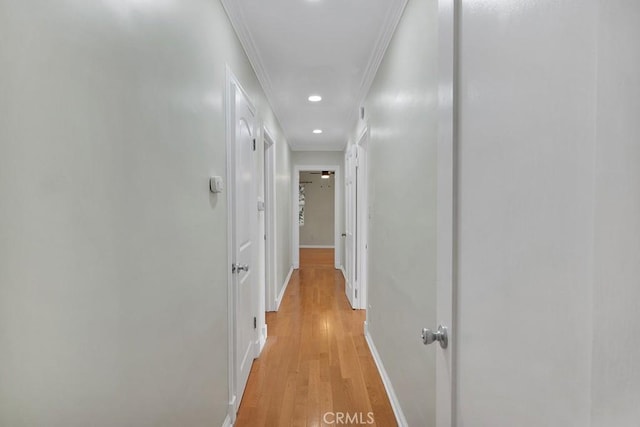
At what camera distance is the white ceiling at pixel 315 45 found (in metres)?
1.96

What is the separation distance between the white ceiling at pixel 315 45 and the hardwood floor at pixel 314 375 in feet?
8.05

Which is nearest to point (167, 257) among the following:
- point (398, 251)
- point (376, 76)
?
point (398, 251)

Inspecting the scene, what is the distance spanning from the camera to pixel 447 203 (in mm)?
878

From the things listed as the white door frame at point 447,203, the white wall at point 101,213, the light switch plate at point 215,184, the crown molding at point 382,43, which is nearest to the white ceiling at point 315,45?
the crown molding at point 382,43

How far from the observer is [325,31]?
224 cm

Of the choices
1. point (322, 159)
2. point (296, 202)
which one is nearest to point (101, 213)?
point (296, 202)

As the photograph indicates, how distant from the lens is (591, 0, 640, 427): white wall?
38 centimetres

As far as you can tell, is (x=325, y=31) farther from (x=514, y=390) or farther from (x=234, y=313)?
(x=514, y=390)

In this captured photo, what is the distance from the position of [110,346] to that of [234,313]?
4.13ft

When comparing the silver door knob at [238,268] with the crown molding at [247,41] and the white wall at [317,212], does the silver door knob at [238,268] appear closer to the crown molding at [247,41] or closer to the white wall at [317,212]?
the crown molding at [247,41]

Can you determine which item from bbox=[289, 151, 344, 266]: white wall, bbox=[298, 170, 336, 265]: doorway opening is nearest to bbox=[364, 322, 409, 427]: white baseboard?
bbox=[289, 151, 344, 266]: white wall

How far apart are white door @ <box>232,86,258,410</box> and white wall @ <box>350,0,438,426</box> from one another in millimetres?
1015

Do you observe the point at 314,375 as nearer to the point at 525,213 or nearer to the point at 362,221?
the point at 362,221

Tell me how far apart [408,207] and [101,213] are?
55.7 inches
